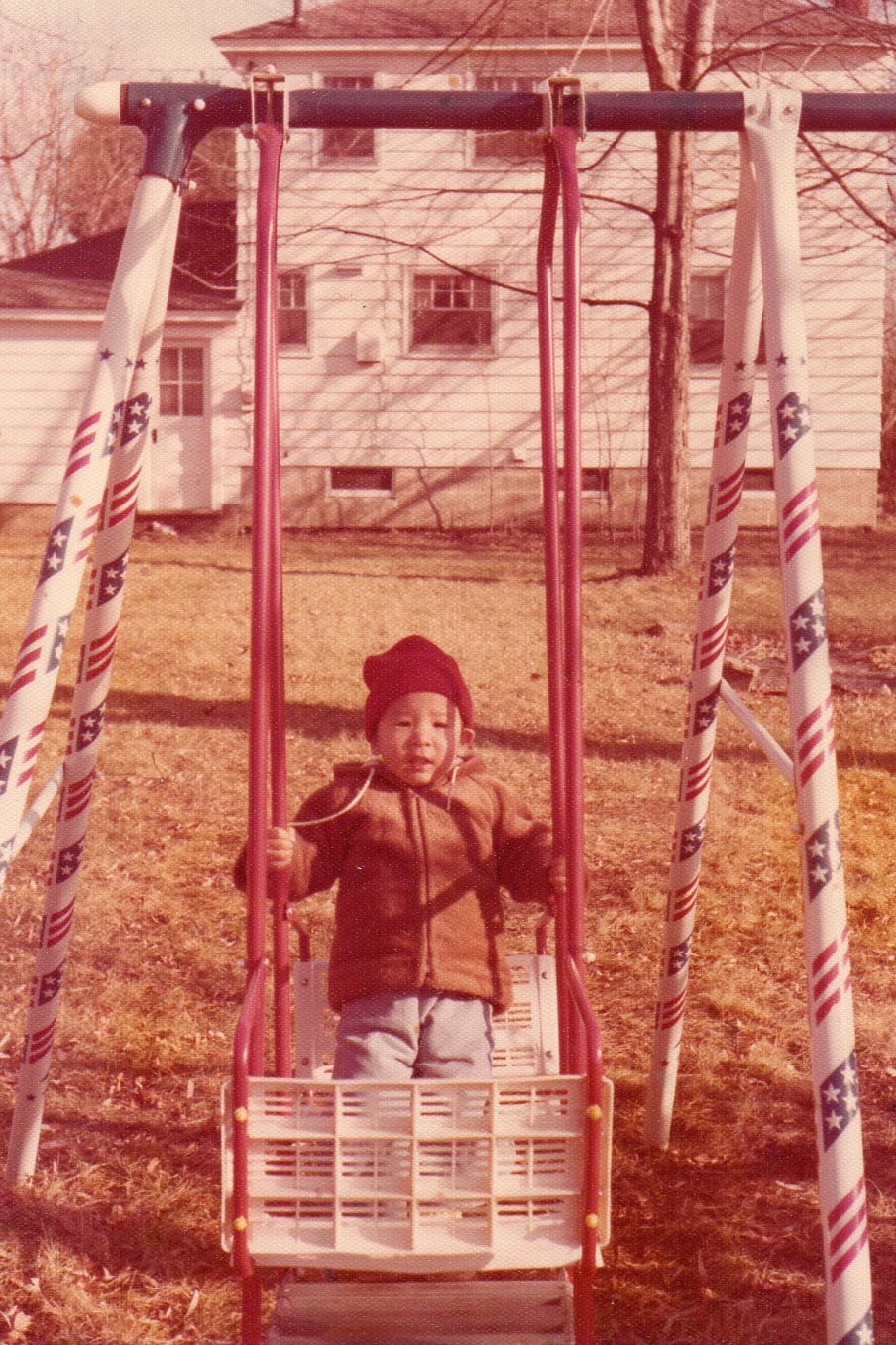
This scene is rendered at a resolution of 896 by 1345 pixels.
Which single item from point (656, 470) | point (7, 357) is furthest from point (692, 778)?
point (7, 357)

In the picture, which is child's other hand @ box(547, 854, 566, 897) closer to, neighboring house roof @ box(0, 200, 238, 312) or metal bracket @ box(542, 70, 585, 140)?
metal bracket @ box(542, 70, 585, 140)

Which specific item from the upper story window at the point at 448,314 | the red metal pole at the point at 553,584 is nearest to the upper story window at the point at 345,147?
the upper story window at the point at 448,314

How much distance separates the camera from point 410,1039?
3113mm

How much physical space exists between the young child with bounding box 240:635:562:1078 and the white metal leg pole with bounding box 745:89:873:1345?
→ 0.66 m

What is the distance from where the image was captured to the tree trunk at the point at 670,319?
42.1 feet

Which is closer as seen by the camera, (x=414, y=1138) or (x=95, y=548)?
(x=414, y=1138)

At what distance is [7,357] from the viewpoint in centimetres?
1997

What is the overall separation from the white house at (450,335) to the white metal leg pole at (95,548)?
1620 cm

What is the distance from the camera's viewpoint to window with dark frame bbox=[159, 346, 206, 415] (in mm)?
19750

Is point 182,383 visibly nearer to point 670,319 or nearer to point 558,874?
point 670,319

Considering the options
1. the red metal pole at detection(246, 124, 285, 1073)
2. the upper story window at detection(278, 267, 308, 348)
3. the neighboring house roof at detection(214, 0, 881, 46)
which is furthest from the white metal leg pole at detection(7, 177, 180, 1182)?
the upper story window at detection(278, 267, 308, 348)

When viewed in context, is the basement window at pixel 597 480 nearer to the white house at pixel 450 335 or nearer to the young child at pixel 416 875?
the white house at pixel 450 335

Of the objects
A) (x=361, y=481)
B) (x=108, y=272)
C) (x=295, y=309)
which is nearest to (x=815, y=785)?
(x=361, y=481)

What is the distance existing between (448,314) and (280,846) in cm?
1776
